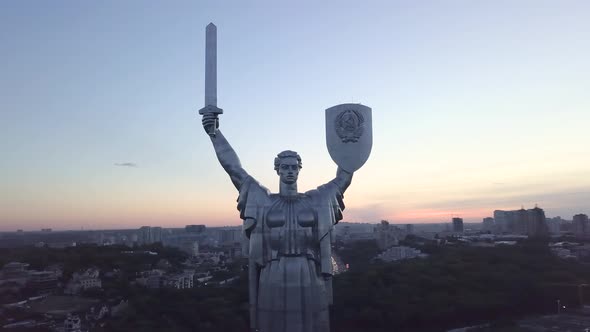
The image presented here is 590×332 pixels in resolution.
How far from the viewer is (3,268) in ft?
132

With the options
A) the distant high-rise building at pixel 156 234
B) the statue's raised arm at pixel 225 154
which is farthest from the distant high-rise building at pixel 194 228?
the statue's raised arm at pixel 225 154

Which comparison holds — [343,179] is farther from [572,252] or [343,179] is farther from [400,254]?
[400,254]

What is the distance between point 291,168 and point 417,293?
1086 inches

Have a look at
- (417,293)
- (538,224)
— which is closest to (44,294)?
(417,293)

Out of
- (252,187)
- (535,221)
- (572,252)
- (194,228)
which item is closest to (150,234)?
(194,228)

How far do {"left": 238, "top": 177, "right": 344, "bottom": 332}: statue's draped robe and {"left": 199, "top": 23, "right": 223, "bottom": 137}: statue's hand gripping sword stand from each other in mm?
1128

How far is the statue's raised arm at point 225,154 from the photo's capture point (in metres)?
6.19

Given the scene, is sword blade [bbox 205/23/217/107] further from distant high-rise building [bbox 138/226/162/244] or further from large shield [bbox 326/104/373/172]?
distant high-rise building [bbox 138/226/162/244]

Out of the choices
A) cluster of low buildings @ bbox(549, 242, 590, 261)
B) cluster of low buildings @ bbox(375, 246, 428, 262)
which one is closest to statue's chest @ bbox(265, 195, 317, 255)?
cluster of low buildings @ bbox(549, 242, 590, 261)

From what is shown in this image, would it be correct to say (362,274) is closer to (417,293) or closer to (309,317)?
(417,293)

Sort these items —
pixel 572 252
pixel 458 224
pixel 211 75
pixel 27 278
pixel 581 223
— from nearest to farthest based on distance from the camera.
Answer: pixel 211 75 → pixel 27 278 → pixel 572 252 → pixel 581 223 → pixel 458 224

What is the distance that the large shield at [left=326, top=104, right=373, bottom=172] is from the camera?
6.05 metres

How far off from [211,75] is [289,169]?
1.72 metres

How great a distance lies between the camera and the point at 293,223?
5.71 meters
